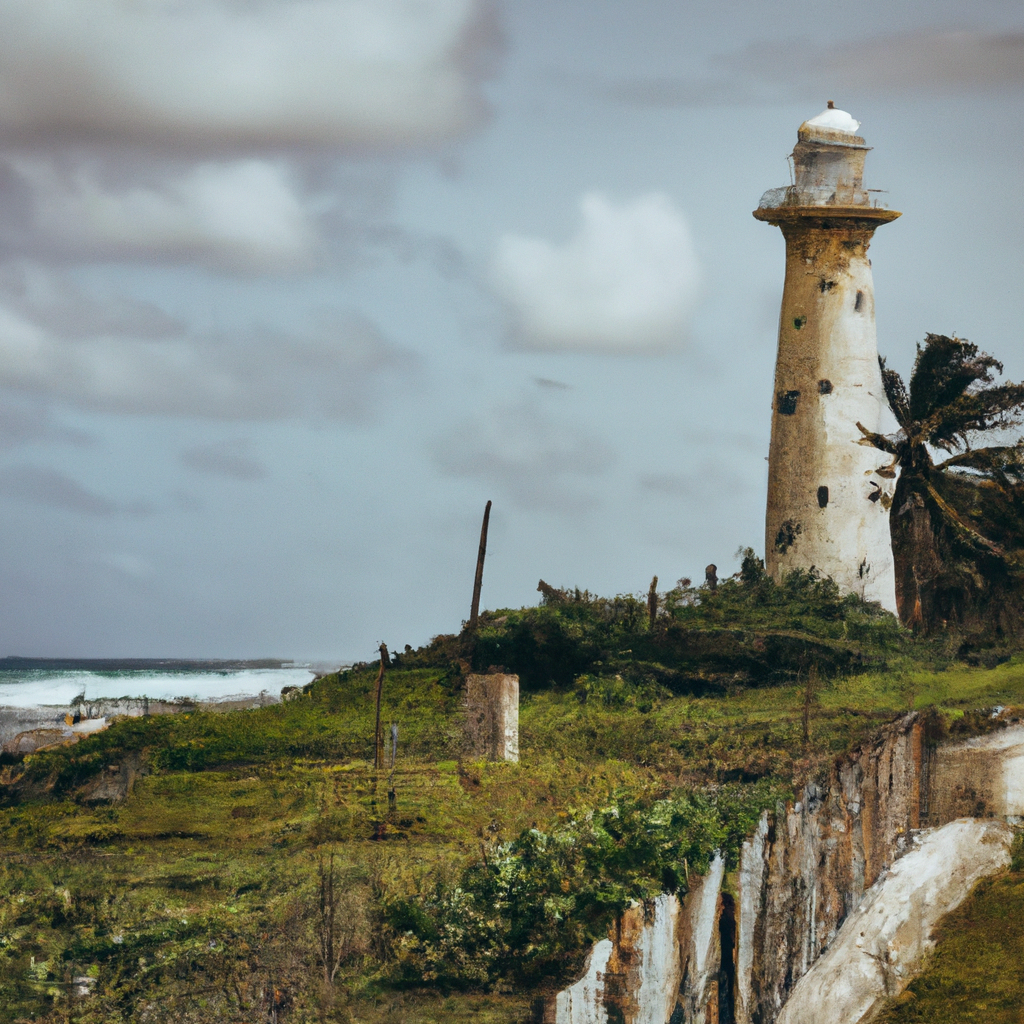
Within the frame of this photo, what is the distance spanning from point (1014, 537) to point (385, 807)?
17.6 m

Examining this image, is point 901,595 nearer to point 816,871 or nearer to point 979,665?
point 979,665

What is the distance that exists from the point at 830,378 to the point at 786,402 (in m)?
1.17

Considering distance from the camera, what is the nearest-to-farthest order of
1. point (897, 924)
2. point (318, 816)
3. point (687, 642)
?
point (318, 816), point (897, 924), point (687, 642)

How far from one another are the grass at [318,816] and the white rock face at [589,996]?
1.28 feet

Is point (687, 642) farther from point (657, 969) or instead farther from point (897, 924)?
point (657, 969)

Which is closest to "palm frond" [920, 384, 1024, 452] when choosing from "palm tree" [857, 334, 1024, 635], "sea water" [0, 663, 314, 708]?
"palm tree" [857, 334, 1024, 635]

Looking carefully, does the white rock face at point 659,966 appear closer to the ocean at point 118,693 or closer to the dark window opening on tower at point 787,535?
the dark window opening on tower at point 787,535

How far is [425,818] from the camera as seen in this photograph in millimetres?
16375

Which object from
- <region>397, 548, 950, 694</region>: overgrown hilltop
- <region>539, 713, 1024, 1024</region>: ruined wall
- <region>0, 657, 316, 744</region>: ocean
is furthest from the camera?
<region>0, 657, 316, 744</region>: ocean

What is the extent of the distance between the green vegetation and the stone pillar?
0.47 m

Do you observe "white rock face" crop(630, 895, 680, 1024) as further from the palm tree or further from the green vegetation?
→ the palm tree

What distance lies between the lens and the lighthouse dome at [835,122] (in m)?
30.8

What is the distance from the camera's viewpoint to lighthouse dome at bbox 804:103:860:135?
1214 inches

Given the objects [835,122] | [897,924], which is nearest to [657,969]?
[897,924]
